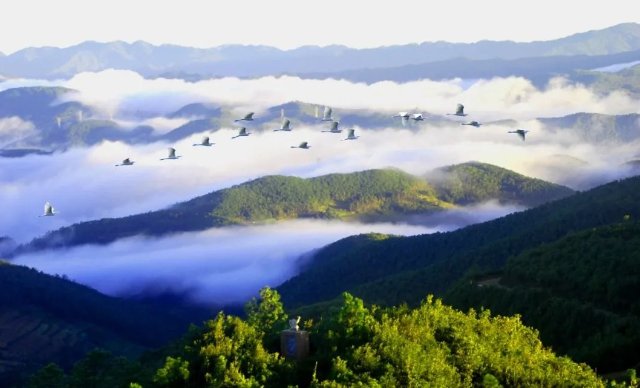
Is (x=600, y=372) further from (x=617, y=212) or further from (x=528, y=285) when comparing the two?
(x=617, y=212)

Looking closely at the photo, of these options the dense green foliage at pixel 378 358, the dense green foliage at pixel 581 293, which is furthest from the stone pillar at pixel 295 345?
the dense green foliage at pixel 581 293

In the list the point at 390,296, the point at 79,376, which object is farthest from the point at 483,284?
the point at 79,376

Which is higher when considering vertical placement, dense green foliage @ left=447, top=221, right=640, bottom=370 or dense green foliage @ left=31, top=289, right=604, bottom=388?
dense green foliage @ left=31, top=289, right=604, bottom=388

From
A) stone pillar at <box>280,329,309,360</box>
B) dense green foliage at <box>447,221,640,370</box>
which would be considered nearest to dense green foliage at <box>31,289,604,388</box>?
stone pillar at <box>280,329,309,360</box>

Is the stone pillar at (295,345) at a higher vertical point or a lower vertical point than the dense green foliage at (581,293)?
higher

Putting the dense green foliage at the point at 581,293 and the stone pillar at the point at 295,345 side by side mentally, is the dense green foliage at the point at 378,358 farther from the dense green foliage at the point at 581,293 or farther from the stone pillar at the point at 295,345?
the dense green foliage at the point at 581,293

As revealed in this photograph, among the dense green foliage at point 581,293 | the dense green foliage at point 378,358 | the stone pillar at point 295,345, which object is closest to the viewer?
the dense green foliage at point 378,358

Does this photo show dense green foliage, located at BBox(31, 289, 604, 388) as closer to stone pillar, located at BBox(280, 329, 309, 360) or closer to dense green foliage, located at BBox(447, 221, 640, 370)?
stone pillar, located at BBox(280, 329, 309, 360)
